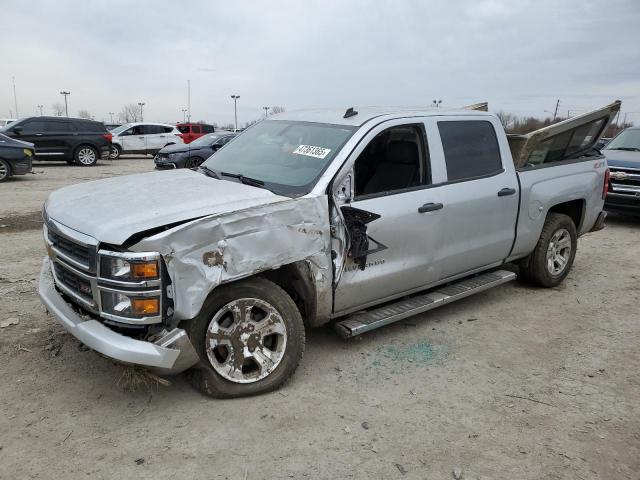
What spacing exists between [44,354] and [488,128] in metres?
4.12

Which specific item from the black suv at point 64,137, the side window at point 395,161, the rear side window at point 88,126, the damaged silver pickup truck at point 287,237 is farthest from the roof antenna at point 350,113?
the rear side window at point 88,126

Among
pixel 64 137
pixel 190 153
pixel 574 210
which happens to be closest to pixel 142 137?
pixel 64 137

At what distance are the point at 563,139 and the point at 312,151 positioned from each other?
3.29m

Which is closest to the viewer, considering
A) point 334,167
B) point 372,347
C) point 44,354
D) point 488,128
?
point 334,167

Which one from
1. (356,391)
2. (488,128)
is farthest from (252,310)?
(488,128)

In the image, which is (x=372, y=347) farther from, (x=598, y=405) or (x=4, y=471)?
(x=4, y=471)

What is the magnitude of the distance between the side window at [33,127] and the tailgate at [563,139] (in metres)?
17.3

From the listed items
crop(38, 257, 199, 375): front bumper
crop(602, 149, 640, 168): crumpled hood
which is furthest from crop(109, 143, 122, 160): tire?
crop(38, 257, 199, 375): front bumper

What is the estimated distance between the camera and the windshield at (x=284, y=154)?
144 inches

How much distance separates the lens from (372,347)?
4125mm

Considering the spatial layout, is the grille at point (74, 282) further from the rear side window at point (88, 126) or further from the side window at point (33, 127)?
the rear side window at point (88, 126)

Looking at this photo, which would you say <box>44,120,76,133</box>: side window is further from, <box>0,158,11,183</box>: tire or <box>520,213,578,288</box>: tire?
<box>520,213,578,288</box>: tire

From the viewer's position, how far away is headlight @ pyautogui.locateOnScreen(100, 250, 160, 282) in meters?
2.78

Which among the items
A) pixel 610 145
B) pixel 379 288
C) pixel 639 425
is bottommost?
pixel 639 425
